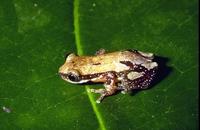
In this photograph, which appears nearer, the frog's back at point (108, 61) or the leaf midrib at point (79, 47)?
the leaf midrib at point (79, 47)

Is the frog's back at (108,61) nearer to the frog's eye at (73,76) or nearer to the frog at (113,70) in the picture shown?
the frog at (113,70)

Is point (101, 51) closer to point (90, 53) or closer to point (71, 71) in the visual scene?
point (90, 53)

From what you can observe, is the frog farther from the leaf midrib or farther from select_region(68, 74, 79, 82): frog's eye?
the leaf midrib

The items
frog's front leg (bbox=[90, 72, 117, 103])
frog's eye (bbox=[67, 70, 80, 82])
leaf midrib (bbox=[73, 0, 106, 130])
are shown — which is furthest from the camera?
frog's eye (bbox=[67, 70, 80, 82])

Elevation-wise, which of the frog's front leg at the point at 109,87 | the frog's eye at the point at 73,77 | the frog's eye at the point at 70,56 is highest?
the frog's eye at the point at 70,56

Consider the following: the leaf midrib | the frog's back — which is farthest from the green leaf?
the frog's back

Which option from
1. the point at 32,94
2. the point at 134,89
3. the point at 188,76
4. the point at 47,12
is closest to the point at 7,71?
the point at 32,94

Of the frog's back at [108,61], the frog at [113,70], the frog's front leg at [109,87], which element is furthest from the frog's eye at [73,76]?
the frog's front leg at [109,87]
